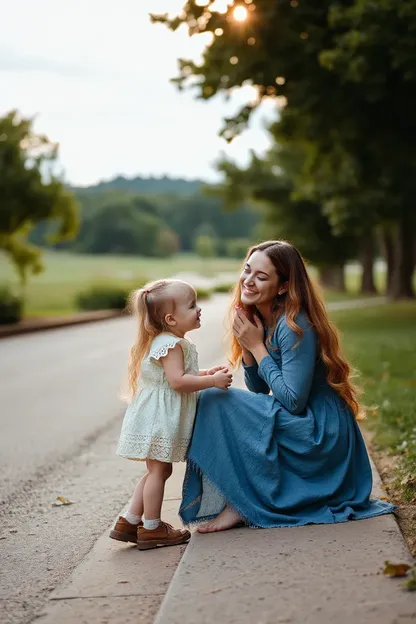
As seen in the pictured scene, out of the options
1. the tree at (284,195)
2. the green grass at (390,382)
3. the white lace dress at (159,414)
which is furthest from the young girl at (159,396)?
the tree at (284,195)

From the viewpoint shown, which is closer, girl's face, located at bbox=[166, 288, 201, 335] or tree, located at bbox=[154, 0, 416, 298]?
girl's face, located at bbox=[166, 288, 201, 335]

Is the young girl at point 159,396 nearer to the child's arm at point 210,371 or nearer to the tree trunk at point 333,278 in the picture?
the child's arm at point 210,371

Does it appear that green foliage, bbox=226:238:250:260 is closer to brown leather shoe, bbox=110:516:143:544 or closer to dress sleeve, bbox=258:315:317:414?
dress sleeve, bbox=258:315:317:414

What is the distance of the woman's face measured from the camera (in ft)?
16.7

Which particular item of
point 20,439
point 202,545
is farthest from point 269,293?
point 20,439

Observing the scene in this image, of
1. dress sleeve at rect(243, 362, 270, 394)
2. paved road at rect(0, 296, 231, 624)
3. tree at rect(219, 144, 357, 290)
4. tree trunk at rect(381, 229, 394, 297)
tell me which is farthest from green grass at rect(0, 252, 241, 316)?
dress sleeve at rect(243, 362, 270, 394)

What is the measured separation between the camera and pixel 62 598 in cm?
401

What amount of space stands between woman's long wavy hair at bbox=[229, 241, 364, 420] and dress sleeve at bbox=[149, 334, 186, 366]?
0.58 m

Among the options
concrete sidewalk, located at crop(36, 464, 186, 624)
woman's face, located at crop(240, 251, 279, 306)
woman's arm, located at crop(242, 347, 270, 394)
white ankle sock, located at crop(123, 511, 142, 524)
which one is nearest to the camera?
concrete sidewalk, located at crop(36, 464, 186, 624)

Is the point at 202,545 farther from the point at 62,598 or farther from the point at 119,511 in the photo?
the point at 119,511

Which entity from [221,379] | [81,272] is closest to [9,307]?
[221,379]

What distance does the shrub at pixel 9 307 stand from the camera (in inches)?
1009

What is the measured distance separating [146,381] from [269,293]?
2.69 ft

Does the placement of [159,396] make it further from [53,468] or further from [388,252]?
[388,252]
